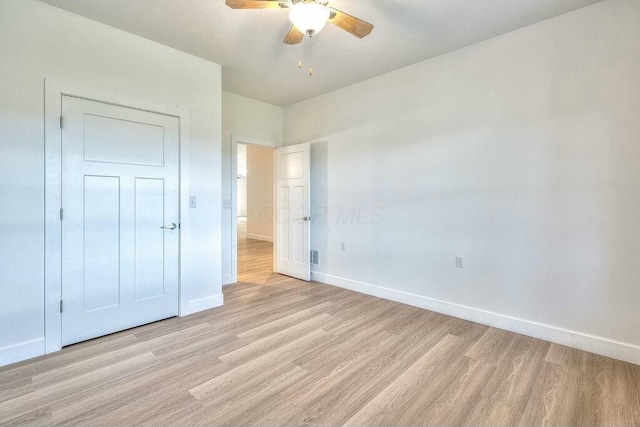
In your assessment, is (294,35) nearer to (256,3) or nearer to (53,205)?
(256,3)

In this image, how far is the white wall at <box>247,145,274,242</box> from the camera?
847 centimetres

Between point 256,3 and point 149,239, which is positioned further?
point 149,239

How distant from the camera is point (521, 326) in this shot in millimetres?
2752

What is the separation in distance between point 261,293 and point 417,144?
Result: 2.72 meters

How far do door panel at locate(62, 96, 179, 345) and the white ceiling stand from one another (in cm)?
78

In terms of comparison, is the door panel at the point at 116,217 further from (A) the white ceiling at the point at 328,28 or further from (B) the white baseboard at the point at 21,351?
(A) the white ceiling at the point at 328,28

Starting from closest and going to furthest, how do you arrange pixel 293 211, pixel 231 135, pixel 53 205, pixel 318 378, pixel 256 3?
1. pixel 256 3
2. pixel 318 378
3. pixel 53 205
4. pixel 231 135
5. pixel 293 211

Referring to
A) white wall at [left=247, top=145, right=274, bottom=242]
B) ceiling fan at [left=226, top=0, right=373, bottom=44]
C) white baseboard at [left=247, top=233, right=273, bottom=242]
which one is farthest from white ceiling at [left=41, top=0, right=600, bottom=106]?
white baseboard at [left=247, top=233, right=273, bottom=242]

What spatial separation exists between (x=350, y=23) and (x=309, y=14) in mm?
386

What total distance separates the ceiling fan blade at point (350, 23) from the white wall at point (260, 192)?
6.30 m

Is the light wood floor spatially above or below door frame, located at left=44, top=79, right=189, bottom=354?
below

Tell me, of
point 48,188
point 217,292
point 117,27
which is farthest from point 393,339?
point 117,27

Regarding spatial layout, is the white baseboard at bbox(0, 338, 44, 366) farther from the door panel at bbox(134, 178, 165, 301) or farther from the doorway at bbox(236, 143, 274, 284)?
the doorway at bbox(236, 143, 274, 284)

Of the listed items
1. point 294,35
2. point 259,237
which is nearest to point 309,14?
point 294,35
